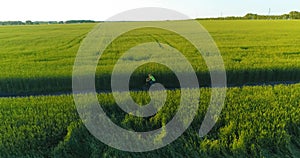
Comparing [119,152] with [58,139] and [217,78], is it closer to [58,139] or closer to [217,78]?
[58,139]

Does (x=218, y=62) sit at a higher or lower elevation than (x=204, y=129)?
higher

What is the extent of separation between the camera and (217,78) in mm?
10039

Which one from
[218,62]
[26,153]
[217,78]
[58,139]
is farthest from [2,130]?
[218,62]

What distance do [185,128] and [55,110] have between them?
313cm

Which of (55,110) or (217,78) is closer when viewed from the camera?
(55,110)

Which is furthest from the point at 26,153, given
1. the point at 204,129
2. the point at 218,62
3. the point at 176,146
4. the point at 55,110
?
the point at 218,62

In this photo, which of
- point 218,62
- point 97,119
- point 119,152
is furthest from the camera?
point 218,62

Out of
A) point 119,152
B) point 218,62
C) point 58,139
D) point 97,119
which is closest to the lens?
point 119,152

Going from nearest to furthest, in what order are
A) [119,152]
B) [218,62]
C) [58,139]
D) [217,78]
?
1. [119,152]
2. [58,139]
3. [217,78]
4. [218,62]

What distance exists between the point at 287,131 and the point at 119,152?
3.58m

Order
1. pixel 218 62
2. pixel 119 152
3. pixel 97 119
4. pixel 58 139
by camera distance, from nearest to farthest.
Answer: pixel 119 152 → pixel 58 139 → pixel 97 119 → pixel 218 62

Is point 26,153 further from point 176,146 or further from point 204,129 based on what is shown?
point 204,129

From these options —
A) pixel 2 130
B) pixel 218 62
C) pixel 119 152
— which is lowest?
pixel 119 152

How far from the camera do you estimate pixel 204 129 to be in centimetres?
517
